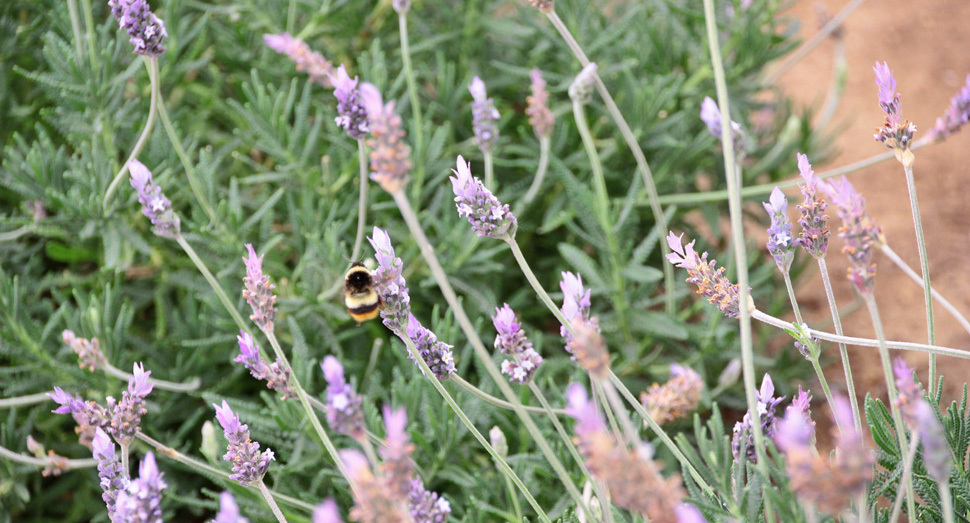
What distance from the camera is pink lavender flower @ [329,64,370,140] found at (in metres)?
1.47

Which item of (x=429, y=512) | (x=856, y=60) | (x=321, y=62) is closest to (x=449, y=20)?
(x=321, y=62)

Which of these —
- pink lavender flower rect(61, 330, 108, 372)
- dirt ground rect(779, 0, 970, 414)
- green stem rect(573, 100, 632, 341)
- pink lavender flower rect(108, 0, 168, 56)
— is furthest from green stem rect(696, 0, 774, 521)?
dirt ground rect(779, 0, 970, 414)

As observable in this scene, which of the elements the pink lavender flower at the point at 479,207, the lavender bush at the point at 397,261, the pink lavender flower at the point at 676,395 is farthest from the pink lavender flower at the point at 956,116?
the pink lavender flower at the point at 479,207

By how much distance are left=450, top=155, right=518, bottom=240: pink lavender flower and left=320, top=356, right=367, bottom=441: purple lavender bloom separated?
421mm

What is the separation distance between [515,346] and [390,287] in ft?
0.71

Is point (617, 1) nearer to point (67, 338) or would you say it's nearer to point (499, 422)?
point (499, 422)

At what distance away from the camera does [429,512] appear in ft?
3.59

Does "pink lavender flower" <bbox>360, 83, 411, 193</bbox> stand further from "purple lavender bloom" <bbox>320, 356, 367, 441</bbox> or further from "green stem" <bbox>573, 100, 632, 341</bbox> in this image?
"green stem" <bbox>573, 100, 632, 341</bbox>

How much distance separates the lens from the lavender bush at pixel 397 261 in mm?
1357

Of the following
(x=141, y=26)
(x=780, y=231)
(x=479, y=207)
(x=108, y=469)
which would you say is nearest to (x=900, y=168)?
(x=780, y=231)

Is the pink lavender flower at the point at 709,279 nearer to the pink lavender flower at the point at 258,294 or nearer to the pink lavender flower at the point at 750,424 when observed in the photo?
the pink lavender flower at the point at 750,424

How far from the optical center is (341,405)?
921mm

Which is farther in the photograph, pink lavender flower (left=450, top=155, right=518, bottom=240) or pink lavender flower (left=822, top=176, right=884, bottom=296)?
pink lavender flower (left=450, top=155, right=518, bottom=240)

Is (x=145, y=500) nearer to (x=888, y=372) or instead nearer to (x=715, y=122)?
(x=888, y=372)
